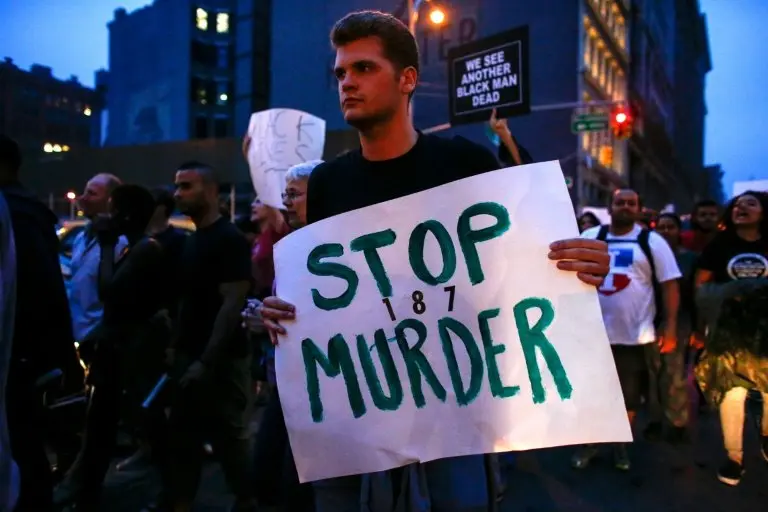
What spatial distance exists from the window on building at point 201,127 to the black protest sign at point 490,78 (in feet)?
118

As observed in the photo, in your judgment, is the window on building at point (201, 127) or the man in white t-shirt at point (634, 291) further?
the window on building at point (201, 127)

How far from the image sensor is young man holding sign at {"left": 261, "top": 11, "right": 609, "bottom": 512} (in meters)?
1.98

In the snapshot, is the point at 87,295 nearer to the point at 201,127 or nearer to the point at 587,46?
the point at 587,46

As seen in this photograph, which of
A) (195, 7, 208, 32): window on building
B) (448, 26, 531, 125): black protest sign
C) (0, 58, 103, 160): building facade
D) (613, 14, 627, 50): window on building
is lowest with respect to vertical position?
(448, 26, 531, 125): black protest sign

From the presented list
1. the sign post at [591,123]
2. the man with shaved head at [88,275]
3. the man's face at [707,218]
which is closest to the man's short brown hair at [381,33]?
the man with shaved head at [88,275]

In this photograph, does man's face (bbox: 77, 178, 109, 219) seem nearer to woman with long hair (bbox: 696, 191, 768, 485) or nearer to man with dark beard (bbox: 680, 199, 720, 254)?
woman with long hair (bbox: 696, 191, 768, 485)

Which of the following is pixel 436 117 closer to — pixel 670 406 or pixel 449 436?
pixel 670 406

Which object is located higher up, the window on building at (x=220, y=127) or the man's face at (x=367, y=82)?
the window on building at (x=220, y=127)

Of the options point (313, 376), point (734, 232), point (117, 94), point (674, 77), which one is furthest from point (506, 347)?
point (674, 77)

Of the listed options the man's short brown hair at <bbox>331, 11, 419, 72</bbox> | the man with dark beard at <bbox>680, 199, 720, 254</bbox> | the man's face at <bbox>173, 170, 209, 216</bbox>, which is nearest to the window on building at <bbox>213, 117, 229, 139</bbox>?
the man with dark beard at <bbox>680, 199, 720, 254</bbox>

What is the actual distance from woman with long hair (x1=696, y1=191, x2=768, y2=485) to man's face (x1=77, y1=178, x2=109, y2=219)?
4235 millimetres

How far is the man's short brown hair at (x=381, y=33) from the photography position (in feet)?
6.55

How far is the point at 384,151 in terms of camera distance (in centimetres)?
208

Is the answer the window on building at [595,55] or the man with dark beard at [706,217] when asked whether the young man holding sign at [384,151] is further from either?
the window on building at [595,55]
